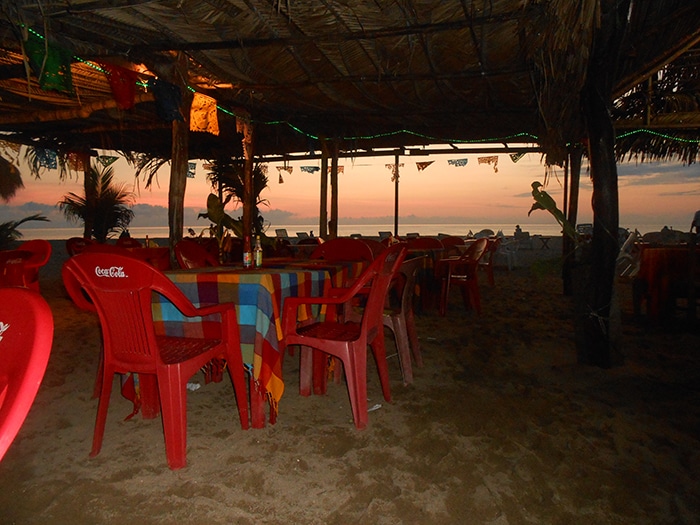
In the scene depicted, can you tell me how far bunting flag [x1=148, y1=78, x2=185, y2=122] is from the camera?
4832 millimetres

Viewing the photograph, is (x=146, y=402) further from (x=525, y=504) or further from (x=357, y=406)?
(x=525, y=504)

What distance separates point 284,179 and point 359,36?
8162 mm

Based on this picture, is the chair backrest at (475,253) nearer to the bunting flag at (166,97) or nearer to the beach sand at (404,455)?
the beach sand at (404,455)

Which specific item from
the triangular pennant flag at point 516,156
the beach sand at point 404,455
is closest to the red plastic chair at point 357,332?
the beach sand at point 404,455

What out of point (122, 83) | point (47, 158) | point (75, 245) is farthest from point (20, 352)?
point (47, 158)

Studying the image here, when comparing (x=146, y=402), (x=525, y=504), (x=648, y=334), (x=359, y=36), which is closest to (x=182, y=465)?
(x=146, y=402)

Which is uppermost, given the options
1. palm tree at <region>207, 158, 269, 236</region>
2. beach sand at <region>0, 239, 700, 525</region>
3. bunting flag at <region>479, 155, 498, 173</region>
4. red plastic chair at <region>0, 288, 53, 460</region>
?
bunting flag at <region>479, 155, 498, 173</region>

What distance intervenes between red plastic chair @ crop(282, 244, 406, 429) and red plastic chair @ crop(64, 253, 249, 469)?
51 cm

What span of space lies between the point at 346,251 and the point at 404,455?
246 centimetres

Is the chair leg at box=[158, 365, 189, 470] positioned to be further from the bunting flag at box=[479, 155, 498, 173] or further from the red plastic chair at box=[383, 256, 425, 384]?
the bunting flag at box=[479, 155, 498, 173]

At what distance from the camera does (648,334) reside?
4711 millimetres

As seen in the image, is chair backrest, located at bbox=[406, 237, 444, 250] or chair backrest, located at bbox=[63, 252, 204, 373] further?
chair backrest, located at bbox=[406, 237, 444, 250]

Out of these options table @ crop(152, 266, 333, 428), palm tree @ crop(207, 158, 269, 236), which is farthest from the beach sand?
palm tree @ crop(207, 158, 269, 236)

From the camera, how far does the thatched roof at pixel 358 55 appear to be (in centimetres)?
337
